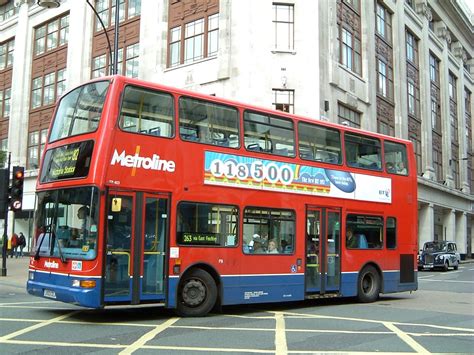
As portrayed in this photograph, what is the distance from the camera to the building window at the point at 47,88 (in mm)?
39219

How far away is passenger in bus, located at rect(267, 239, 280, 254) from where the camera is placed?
12320mm

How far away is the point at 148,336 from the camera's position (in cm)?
868

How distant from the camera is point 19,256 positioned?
124 ft

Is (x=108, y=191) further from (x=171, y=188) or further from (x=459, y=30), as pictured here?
(x=459, y=30)

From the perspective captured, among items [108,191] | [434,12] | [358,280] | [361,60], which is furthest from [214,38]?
[434,12]

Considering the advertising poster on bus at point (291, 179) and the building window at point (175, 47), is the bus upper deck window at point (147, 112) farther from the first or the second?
the building window at point (175, 47)

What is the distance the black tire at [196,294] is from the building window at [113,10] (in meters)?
25.7

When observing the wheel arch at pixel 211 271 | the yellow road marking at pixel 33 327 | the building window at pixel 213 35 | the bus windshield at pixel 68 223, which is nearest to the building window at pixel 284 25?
the building window at pixel 213 35

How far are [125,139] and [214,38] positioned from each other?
19637 mm

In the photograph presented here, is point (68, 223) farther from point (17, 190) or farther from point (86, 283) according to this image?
point (17, 190)

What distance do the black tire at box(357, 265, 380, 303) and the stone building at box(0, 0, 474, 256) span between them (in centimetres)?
1154

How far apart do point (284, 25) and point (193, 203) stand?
1999 centimetres

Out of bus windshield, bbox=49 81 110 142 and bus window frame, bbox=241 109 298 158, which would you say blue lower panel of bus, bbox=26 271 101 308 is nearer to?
bus windshield, bbox=49 81 110 142

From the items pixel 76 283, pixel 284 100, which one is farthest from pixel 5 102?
pixel 76 283
